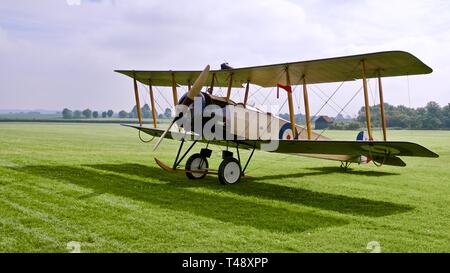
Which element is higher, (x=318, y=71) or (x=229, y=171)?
(x=318, y=71)

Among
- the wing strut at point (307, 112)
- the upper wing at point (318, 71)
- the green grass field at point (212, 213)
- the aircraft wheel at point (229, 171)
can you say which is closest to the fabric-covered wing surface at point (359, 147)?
the wing strut at point (307, 112)

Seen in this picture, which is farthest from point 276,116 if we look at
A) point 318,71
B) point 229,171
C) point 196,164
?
point 196,164

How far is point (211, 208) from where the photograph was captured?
22.5 feet

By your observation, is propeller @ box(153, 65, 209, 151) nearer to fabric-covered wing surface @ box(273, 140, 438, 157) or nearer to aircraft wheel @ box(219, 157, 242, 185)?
aircraft wheel @ box(219, 157, 242, 185)

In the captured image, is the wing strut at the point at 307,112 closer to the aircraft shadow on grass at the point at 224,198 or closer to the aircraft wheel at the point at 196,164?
the aircraft shadow on grass at the point at 224,198

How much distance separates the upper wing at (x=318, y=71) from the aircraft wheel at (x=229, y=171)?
231 cm

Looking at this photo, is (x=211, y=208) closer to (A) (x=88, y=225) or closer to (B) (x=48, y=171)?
(A) (x=88, y=225)

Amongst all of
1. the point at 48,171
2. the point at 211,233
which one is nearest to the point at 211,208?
the point at 211,233

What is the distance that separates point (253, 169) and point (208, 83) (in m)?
3.18

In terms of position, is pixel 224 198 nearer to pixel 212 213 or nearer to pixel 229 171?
pixel 212 213

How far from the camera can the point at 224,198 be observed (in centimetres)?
789

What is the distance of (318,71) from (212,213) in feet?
16.6

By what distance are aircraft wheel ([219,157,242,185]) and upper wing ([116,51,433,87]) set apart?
2.31m
